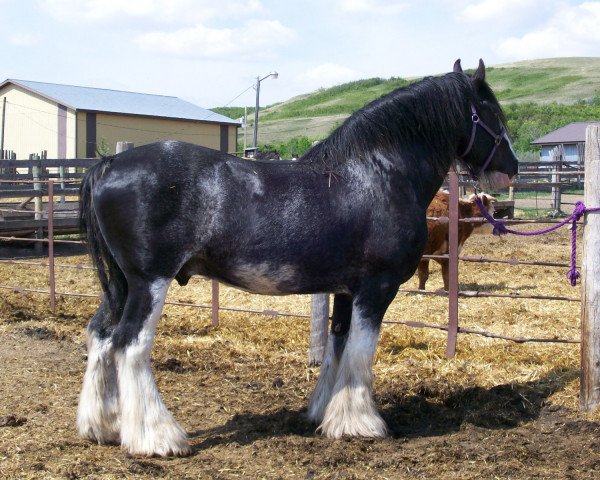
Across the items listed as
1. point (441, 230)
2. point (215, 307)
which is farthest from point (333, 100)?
point (215, 307)

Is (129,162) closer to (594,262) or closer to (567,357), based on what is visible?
(594,262)

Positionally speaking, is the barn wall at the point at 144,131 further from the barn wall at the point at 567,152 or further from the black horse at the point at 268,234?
the black horse at the point at 268,234

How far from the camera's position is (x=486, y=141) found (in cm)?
492

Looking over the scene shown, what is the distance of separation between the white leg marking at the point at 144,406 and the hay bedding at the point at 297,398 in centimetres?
9

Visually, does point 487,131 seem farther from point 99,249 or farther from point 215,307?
point 215,307

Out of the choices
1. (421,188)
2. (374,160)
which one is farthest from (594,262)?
(374,160)

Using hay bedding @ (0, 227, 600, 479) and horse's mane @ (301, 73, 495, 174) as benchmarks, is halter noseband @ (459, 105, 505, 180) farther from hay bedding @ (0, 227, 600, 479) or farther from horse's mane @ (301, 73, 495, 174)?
hay bedding @ (0, 227, 600, 479)

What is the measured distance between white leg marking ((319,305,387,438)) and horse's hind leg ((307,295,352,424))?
0.83ft

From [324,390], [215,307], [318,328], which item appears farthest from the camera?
[215,307]

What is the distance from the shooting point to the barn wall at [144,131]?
36122mm

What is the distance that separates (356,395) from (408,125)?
1763 millimetres

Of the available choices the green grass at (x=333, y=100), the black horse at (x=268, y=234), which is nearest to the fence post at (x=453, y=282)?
the black horse at (x=268, y=234)

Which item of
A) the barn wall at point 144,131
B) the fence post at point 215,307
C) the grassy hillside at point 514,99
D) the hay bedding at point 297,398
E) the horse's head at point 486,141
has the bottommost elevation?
the hay bedding at point 297,398

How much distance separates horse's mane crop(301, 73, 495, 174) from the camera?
15.0 ft
